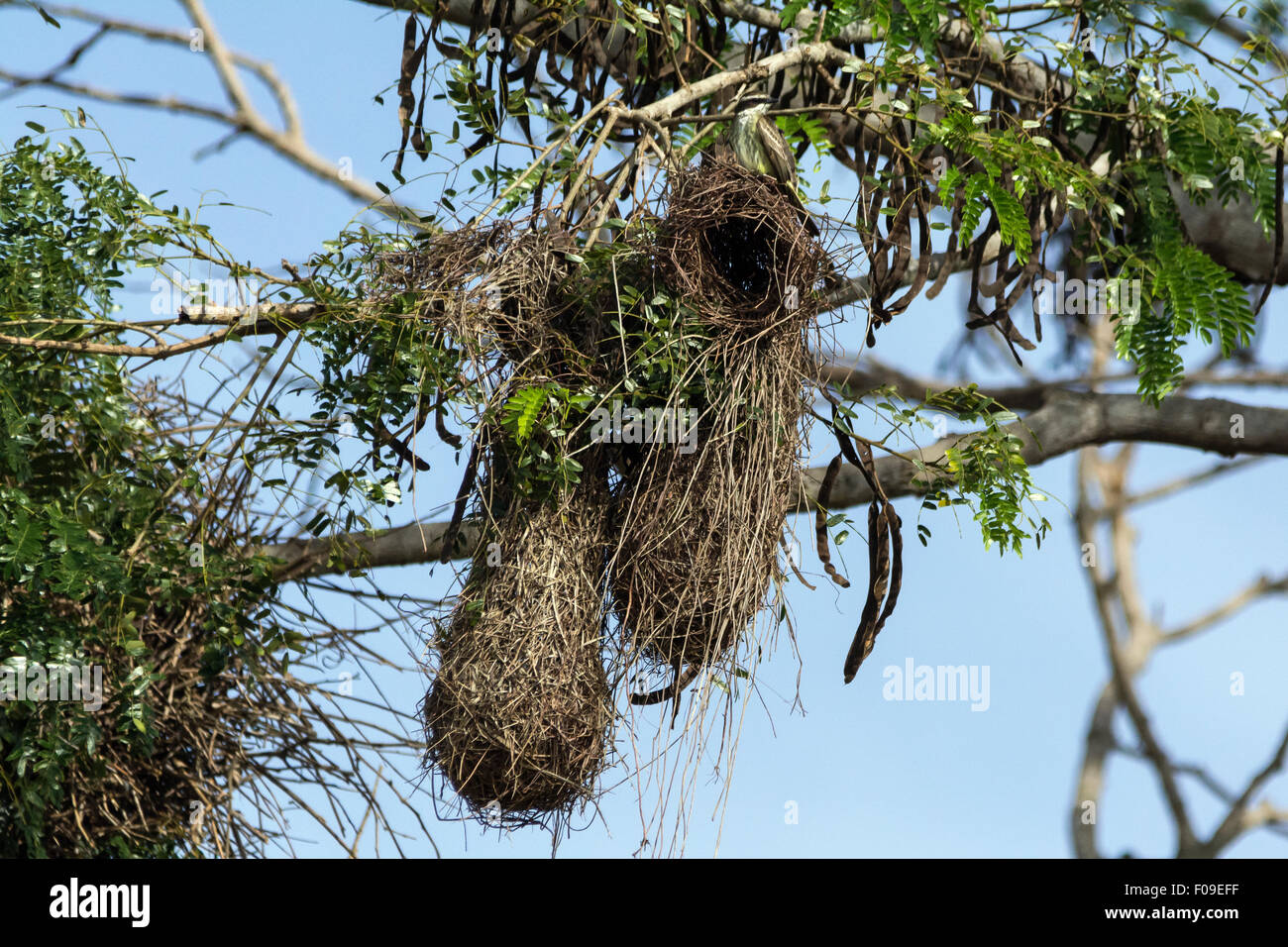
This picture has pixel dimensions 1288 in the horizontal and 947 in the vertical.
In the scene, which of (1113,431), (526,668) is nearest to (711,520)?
(526,668)

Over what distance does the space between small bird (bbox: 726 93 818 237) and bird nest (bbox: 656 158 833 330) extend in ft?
0.17

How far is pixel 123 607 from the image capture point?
8.19 feet

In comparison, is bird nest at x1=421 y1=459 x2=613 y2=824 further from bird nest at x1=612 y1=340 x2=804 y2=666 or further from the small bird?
the small bird

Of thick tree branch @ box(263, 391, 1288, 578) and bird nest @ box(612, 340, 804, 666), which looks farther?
thick tree branch @ box(263, 391, 1288, 578)

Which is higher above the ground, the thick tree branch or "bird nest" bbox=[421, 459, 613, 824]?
the thick tree branch

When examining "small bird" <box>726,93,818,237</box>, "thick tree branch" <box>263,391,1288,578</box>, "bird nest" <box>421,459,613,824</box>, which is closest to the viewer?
"bird nest" <box>421,459,613,824</box>

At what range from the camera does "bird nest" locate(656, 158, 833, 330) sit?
204 cm

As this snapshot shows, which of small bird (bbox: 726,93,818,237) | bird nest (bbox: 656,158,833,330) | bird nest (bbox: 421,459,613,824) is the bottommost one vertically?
bird nest (bbox: 421,459,613,824)

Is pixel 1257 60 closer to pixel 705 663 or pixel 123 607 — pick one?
pixel 705 663

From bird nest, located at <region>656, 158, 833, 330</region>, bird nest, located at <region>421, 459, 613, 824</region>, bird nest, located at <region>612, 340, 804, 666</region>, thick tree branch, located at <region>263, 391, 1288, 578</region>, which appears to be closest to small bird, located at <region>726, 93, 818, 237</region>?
bird nest, located at <region>656, 158, 833, 330</region>

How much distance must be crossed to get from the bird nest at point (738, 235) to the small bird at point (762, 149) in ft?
0.17

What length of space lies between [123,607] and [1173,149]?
8.19 ft
